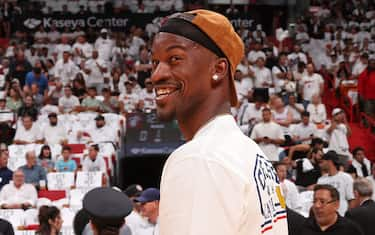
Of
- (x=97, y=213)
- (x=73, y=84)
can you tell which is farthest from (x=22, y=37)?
(x=97, y=213)

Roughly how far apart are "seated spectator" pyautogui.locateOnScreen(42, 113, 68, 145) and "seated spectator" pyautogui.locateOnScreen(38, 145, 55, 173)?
47.2 inches

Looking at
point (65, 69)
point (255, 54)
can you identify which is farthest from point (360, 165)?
point (65, 69)

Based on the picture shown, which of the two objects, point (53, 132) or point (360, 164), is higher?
point (360, 164)

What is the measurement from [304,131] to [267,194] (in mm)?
13528

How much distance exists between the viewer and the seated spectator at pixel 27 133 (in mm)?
14883

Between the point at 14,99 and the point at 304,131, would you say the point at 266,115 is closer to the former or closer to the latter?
the point at 304,131

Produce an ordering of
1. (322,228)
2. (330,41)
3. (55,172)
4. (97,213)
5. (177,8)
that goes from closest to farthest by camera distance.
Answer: (97,213) → (322,228) → (55,172) → (330,41) → (177,8)

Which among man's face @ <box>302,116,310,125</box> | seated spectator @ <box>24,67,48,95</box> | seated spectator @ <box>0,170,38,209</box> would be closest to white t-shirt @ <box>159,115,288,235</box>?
seated spectator @ <box>0,170,38,209</box>

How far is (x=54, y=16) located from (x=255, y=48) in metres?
5.86

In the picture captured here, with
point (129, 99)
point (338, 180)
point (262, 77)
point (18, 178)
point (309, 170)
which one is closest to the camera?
point (338, 180)

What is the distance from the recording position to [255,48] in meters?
21.0

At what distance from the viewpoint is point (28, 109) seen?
15820 millimetres

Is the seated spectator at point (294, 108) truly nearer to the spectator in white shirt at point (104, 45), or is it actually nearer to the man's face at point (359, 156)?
the man's face at point (359, 156)

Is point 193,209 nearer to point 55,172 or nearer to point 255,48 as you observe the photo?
point 55,172
